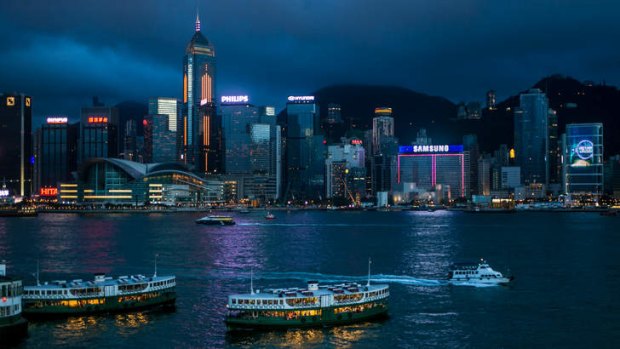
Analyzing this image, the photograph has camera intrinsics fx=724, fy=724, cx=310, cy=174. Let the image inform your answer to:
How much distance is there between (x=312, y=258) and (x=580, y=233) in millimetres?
73221

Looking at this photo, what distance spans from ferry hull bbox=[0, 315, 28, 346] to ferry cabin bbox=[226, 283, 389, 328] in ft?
41.4

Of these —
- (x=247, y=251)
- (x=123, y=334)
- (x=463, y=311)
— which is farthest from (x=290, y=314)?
(x=247, y=251)

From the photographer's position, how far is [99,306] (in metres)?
51.9

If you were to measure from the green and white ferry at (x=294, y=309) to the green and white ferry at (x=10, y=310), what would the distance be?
1283cm

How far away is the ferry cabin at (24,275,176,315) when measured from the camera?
50.7 meters

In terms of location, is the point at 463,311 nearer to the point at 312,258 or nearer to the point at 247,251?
the point at 312,258

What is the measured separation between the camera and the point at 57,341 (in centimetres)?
4466

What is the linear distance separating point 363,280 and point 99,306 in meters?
24.4

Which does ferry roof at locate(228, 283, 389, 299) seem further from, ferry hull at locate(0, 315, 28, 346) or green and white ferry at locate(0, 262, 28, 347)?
green and white ferry at locate(0, 262, 28, 347)

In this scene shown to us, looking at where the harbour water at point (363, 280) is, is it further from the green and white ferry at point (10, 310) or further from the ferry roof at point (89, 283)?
the ferry roof at point (89, 283)

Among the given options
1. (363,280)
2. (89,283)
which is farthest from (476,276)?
(89,283)

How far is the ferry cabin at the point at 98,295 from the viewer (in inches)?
1997

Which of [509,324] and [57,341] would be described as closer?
[57,341]

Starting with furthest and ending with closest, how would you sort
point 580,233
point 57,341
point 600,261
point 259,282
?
point 580,233 < point 600,261 < point 259,282 < point 57,341
